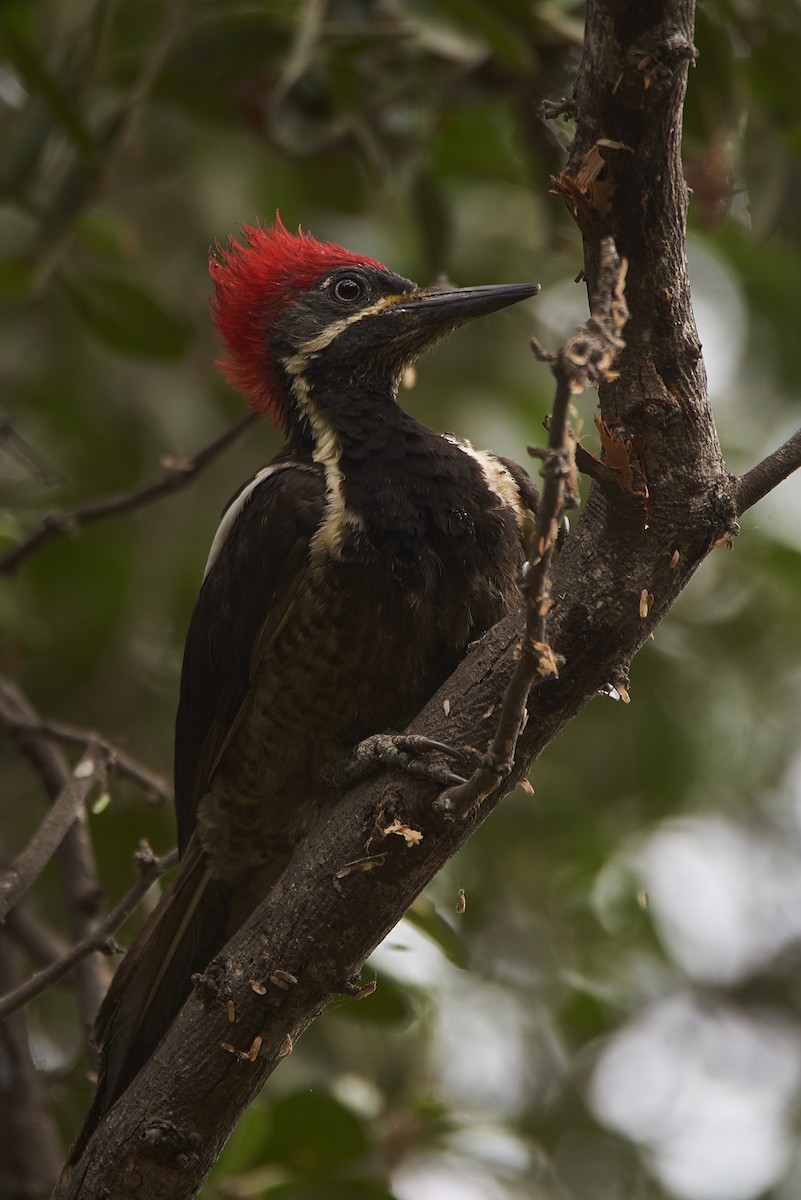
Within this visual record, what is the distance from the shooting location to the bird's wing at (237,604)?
2.90 meters

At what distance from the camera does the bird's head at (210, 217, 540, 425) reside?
337cm

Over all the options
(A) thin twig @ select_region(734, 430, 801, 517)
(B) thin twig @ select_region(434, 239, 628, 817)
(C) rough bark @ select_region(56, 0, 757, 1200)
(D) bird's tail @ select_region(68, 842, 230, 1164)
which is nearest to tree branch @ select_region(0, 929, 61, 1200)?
(D) bird's tail @ select_region(68, 842, 230, 1164)

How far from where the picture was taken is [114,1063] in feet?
8.88

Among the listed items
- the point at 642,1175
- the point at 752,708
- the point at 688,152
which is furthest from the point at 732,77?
the point at 642,1175

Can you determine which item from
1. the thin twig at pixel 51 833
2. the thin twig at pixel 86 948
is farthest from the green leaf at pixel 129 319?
the thin twig at pixel 86 948

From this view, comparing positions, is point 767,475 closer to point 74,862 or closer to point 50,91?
point 74,862

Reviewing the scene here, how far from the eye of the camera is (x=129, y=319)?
3.90 m

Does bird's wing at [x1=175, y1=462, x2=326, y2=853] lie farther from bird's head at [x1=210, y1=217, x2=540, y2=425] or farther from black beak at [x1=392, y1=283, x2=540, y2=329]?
black beak at [x1=392, y1=283, x2=540, y2=329]

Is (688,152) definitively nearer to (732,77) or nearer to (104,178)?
(732,77)

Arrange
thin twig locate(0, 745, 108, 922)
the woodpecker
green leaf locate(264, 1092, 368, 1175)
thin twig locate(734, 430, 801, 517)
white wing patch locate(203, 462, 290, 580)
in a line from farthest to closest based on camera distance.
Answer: green leaf locate(264, 1092, 368, 1175) → white wing patch locate(203, 462, 290, 580) → the woodpecker → thin twig locate(0, 745, 108, 922) → thin twig locate(734, 430, 801, 517)

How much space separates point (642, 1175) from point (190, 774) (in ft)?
10.8

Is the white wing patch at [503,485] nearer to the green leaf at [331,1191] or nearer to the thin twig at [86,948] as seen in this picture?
the thin twig at [86,948]

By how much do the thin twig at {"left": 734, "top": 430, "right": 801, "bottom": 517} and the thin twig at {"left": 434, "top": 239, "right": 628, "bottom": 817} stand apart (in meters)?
0.36

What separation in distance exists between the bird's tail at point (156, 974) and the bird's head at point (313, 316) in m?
1.18
